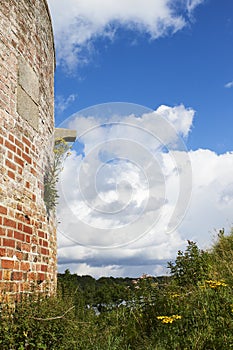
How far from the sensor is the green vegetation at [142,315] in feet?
14.1

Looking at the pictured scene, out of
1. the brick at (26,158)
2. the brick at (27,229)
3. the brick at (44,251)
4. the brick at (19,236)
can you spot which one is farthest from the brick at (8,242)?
the brick at (44,251)

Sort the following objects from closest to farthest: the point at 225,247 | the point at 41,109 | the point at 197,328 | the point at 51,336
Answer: the point at 51,336 → the point at 197,328 → the point at 41,109 → the point at 225,247

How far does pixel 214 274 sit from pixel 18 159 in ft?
14.7

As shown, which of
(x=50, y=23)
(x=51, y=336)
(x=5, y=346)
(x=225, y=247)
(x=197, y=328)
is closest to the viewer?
(x=5, y=346)

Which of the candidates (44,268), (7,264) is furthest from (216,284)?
(7,264)

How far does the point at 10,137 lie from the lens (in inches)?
186

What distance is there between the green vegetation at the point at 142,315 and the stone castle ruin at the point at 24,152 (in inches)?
15.8

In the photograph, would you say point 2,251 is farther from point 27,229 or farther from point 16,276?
point 27,229

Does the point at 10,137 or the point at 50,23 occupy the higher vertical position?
the point at 50,23

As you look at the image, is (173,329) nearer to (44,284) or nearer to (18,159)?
(44,284)

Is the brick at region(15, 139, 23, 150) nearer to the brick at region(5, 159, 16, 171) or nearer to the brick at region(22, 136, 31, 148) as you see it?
the brick at region(22, 136, 31, 148)

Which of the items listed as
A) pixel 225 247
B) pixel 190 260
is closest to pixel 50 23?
pixel 190 260

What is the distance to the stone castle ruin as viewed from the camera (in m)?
4.53

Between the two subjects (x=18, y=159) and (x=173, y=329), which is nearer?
(x=18, y=159)
